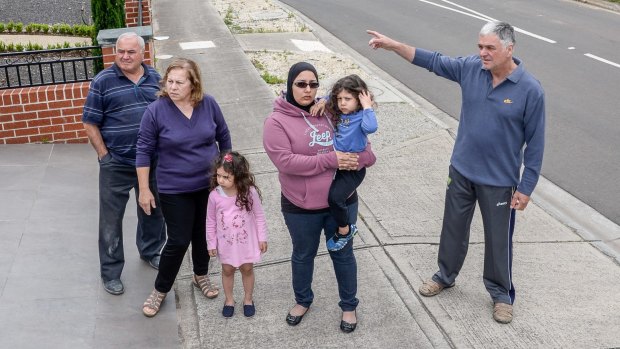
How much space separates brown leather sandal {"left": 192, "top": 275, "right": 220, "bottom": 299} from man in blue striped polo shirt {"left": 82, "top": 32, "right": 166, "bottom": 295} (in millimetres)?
555

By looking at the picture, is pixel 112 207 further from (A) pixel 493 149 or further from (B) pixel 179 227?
(A) pixel 493 149

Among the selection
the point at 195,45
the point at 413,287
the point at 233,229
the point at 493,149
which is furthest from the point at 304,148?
the point at 195,45

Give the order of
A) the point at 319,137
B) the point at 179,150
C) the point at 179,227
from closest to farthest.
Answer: the point at 319,137 < the point at 179,150 < the point at 179,227

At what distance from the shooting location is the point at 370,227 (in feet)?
21.4

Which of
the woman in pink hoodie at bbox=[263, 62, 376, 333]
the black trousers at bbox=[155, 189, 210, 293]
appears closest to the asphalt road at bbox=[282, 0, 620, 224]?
the woman in pink hoodie at bbox=[263, 62, 376, 333]

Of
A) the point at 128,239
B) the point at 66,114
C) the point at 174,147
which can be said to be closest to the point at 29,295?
the point at 128,239

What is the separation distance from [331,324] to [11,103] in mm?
4801

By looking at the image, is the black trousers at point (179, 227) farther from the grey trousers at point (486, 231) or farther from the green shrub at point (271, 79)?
the green shrub at point (271, 79)

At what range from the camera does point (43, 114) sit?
825 cm

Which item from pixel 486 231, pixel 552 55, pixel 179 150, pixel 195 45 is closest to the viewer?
pixel 179 150

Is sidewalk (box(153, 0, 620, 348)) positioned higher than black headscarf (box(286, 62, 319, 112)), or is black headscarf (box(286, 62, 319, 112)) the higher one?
black headscarf (box(286, 62, 319, 112))

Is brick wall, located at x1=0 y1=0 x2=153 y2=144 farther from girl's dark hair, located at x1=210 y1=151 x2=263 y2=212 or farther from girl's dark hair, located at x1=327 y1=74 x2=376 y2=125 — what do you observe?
girl's dark hair, located at x1=327 y1=74 x2=376 y2=125

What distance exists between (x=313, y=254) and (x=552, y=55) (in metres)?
10.6

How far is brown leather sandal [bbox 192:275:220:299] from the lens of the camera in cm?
541
